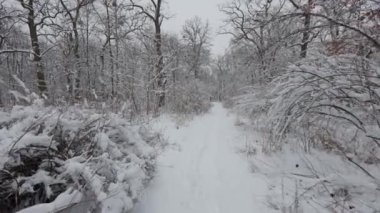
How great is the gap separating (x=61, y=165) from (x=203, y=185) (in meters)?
1.81

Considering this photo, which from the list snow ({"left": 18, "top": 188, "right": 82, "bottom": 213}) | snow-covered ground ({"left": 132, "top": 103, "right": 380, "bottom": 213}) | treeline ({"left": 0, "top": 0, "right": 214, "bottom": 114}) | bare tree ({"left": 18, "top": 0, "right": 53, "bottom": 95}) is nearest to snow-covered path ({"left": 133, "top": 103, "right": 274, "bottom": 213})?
snow-covered ground ({"left": 132, "top": 103, "right": 380, "bottom": 213})

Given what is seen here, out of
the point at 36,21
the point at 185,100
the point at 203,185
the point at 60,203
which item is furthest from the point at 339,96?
the point at 36,21

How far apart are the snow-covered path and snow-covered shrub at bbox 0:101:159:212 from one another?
49cm

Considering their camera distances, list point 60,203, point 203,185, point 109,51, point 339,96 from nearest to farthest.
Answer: point 60,203 → point 339,96 → point 203,185 → point 109,51

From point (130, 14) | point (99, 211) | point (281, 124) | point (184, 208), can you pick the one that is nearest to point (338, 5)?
point (281, 124)

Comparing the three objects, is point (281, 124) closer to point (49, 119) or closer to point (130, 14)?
point (49, 119)

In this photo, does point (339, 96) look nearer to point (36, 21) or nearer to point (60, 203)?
point (60, 203)

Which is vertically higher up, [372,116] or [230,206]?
[372,116]

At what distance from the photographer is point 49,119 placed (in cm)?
210

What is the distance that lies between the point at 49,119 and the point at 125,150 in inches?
31.4

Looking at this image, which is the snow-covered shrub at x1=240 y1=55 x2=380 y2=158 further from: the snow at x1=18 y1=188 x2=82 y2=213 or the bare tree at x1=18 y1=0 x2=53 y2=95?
the bare tree at x1=18 y1=0 x2=53 y2=95

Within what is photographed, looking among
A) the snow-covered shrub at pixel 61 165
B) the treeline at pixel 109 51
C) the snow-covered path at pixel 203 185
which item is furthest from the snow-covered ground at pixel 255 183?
the treeline at pixel 109 51

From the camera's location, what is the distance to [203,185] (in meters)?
3.11

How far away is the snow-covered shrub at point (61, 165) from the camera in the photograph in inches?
64.6
